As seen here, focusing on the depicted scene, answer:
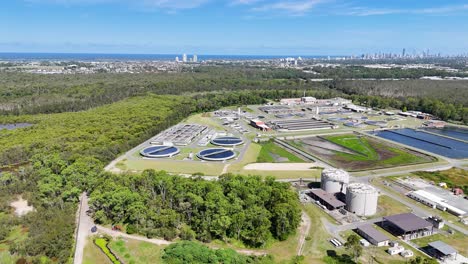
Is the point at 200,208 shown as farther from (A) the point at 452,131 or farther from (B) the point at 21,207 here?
(A) the point at 452,131

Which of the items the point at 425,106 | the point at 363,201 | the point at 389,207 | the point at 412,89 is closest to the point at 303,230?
the point at 363,201

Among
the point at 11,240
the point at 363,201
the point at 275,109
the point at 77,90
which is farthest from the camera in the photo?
the point at 77,90

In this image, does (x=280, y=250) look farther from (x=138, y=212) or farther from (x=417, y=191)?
(x=417, y=191)

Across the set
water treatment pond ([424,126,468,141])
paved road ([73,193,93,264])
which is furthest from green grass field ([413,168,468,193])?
paved road ([73,193,93,264])

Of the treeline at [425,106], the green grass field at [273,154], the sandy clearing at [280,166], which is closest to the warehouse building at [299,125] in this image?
the green grass field at [273,154]

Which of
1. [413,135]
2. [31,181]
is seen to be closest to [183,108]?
[31,181]

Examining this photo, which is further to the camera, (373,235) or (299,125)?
(299,125)
